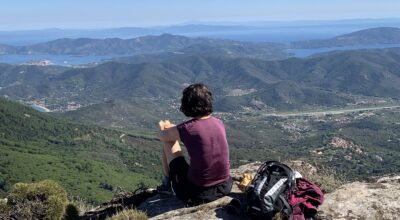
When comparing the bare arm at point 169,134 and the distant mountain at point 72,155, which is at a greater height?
the bare arm at point 169,134

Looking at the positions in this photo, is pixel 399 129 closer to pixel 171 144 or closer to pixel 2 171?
pixel 2 171

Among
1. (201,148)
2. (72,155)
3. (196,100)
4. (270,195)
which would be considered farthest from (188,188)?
(72,155)

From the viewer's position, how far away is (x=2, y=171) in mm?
82688

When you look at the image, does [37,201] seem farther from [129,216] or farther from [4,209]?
[129,216]

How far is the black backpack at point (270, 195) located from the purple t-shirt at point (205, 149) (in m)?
0.95

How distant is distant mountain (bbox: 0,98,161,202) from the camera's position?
81.4 metres

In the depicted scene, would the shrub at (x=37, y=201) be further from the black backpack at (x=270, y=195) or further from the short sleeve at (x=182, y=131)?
the black backpack at (x=270, y=195)

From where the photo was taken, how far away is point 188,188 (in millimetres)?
8359

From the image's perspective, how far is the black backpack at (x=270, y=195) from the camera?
704 cm

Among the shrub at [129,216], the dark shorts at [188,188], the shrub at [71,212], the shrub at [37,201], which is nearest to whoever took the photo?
the shrub at [129,216]

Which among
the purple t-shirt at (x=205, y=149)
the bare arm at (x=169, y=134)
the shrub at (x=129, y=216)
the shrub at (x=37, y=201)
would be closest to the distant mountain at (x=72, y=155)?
the shrub at (x=37, y=201)

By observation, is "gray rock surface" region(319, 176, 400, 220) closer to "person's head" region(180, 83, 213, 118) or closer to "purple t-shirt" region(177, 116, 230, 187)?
"purple t-shirt" region(177, 116, 230, 187)

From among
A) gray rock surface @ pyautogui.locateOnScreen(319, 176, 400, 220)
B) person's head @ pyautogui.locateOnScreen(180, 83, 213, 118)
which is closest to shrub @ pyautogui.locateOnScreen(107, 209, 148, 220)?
person's head @ pyautogui.locateOnScreen(180, 83, 213, 118)

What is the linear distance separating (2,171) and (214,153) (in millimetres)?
83466
